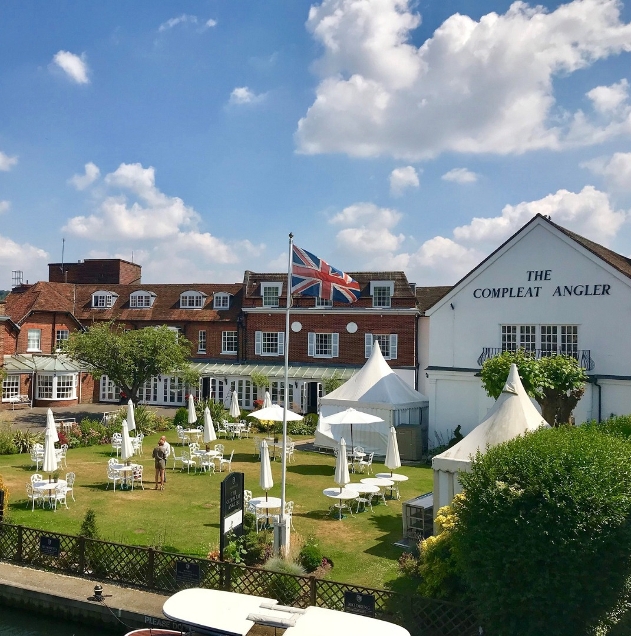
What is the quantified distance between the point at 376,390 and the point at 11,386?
922 inches

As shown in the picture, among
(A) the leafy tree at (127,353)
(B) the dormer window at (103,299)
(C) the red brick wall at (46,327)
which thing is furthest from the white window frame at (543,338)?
(C) the red brick wall at (46,327)

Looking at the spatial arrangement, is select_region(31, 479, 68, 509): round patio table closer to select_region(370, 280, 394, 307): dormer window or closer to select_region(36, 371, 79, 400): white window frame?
select_region(36, 371, 79, 400): white window frame

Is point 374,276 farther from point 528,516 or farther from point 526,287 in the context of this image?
point 528,516

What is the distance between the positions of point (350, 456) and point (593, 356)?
9.84 metres

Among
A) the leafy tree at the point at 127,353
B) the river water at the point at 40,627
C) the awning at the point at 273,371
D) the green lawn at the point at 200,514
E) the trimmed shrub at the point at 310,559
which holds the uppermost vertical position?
the leafy tree at the point at 127,353

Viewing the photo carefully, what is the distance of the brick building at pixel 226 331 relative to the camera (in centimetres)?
3450

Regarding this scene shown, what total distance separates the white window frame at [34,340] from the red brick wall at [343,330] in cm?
1356

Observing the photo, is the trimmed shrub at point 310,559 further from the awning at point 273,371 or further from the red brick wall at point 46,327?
the red brick wall at point 46,327

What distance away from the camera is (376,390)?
933 inches

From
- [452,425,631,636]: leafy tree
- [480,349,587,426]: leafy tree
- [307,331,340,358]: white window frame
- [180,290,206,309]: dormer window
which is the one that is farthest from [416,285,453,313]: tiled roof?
[452,425,631,636]: leafy tree

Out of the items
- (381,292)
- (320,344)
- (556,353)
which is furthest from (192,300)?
(556,353)

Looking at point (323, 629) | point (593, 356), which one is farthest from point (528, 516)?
point (593, 356)

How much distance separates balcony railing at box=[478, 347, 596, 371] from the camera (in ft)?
73.6

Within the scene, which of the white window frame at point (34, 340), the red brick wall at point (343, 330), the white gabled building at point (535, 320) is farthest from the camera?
the white window frame at point (34, 340)
